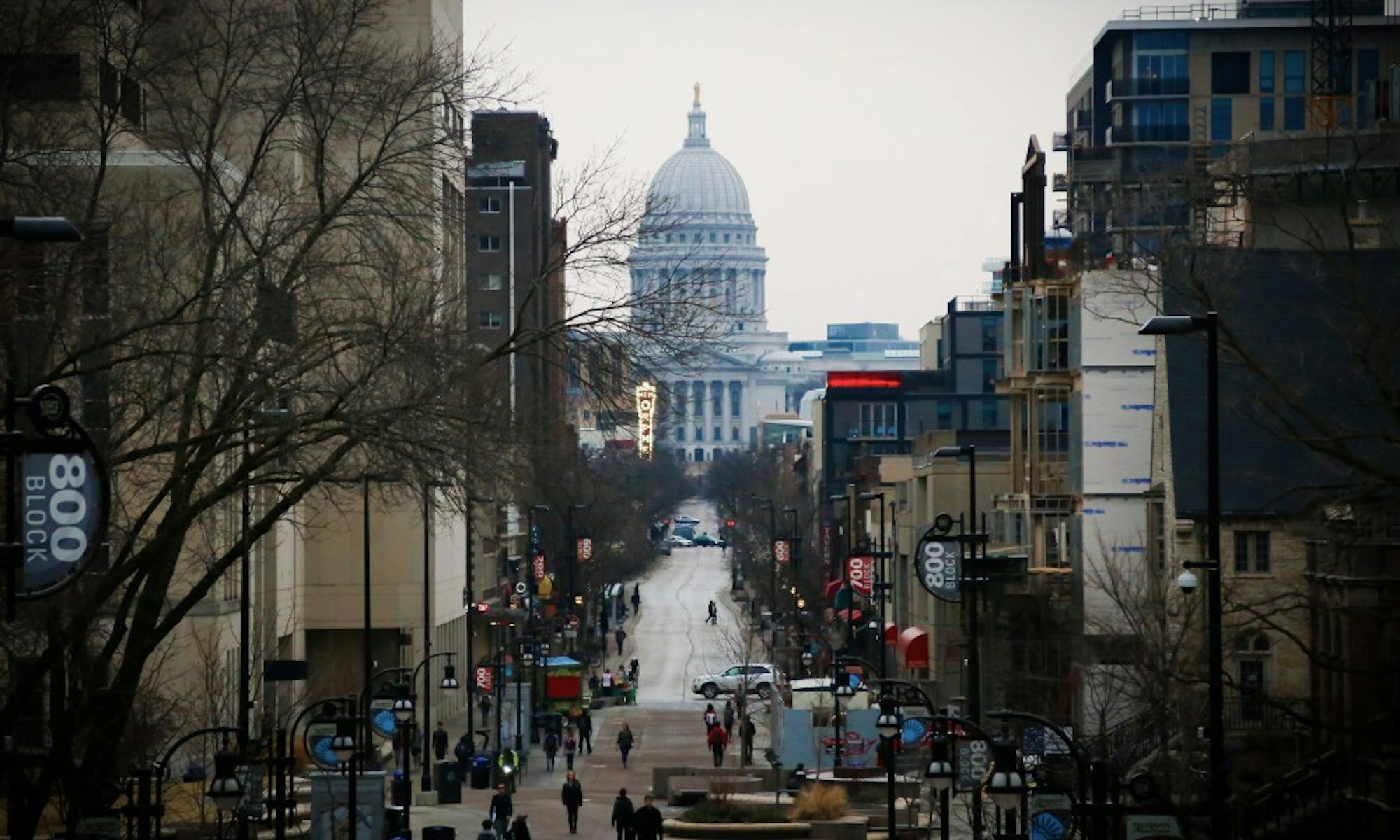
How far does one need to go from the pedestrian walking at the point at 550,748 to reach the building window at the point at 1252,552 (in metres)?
22.4

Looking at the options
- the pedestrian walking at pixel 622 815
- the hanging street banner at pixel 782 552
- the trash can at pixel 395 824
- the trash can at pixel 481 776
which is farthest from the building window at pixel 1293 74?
the trash can at pixel 395 824

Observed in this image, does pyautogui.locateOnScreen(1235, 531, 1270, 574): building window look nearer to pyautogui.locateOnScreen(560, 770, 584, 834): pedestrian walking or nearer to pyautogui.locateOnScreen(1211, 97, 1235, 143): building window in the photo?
pyautogui.locateOnScreen(560, 770, 584, 834): pedestrian walking

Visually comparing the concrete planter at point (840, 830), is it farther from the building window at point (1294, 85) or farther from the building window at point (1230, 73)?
the building window at point (1230, 73)

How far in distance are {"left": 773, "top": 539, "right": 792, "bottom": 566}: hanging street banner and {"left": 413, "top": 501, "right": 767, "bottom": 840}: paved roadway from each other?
3867 mm

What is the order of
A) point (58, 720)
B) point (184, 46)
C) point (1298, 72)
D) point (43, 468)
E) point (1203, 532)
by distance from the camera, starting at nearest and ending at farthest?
point (43, 468) < point (58, 720) < point (184, 46) < point (1203, 532) < point (1298, 72)

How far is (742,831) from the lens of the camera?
164 feet

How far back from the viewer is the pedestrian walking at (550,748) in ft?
243

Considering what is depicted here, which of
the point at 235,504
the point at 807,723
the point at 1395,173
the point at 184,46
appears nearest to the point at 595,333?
the point at 184,46

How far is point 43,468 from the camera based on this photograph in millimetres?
21562

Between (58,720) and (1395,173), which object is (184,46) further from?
(1395,173)

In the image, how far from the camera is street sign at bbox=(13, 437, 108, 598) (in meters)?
21.0

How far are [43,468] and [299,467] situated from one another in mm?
14064

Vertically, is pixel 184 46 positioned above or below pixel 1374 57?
below

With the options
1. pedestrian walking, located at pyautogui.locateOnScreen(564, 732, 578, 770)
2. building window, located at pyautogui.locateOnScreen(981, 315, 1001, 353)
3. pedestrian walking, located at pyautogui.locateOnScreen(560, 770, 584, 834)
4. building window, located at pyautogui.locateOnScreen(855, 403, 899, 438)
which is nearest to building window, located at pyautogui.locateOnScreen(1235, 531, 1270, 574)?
pedestrian walking, located at pyautogui.locateOnScreen(560, 770, 584, 834)
